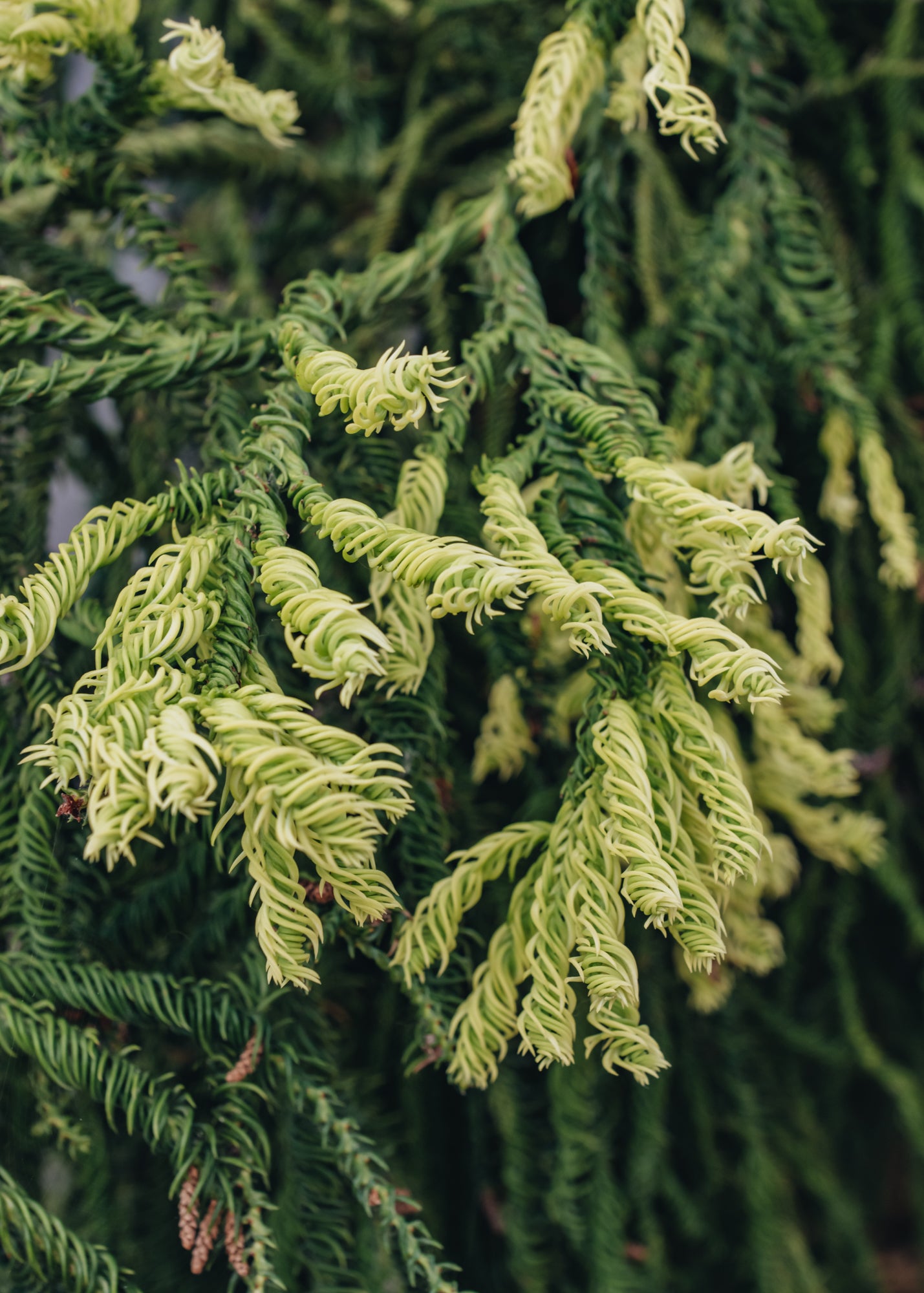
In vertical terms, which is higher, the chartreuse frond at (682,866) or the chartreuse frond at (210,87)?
the chartreuse frond at (210,87)

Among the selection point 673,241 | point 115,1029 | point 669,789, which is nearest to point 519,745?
point 669,789

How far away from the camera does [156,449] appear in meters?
0.88

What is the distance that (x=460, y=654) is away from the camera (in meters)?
0.98

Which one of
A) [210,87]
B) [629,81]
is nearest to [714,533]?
[629,81]

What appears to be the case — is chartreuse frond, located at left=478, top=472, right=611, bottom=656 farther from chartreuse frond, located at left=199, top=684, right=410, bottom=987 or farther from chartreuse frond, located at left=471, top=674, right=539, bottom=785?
chartreuse frond, located at left=471, top=674, right=539, bottom=785

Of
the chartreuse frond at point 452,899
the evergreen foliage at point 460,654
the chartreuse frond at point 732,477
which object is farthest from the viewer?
the chartreuse frond at point 732,477

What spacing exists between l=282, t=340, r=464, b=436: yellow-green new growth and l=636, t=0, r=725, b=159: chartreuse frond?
269 mm

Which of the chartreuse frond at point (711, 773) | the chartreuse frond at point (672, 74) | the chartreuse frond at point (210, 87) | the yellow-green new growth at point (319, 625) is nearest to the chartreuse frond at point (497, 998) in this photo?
the chartreuse frond at point (711, 773)

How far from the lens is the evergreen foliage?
485mm

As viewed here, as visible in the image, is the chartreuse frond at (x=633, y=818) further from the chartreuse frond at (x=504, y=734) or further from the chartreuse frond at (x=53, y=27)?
the chartreuse frond at (x=53, y=27)

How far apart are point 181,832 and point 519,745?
0.28 metres

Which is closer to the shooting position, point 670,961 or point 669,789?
point 669,789

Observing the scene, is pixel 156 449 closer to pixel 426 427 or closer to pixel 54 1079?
pixel 426 427

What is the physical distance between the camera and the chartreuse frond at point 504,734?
0.77 metres
